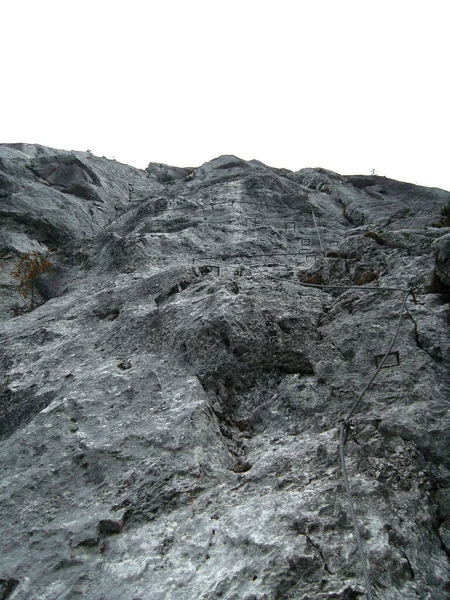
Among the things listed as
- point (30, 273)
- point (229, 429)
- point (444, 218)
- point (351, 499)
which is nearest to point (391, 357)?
point (229, 429)

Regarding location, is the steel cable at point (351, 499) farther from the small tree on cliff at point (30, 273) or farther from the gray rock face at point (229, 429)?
the small tree on cliff at point (30, 273)

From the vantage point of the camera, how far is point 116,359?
11.4 meters

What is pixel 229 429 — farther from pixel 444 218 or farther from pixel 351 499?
pixel 444 218

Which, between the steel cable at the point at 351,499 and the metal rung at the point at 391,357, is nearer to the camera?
the steel cable at the point at 351,499

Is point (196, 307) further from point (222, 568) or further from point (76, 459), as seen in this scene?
point (222, 568)

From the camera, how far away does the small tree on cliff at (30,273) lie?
62.6ft

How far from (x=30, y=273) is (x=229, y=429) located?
13069mm

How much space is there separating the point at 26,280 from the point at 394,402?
15.4 metres

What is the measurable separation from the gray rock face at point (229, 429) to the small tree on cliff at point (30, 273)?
1650 mm

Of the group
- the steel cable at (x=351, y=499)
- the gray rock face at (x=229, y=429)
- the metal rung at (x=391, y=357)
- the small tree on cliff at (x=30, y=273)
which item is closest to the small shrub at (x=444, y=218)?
the gray rock face at (x=229, y=429)

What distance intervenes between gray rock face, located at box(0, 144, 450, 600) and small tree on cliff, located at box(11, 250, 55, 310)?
5.41 feet

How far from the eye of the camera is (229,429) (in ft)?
30.2

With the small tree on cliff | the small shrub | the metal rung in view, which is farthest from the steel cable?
the small tree on cliff

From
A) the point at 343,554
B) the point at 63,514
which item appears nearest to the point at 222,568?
the point at 343,554
